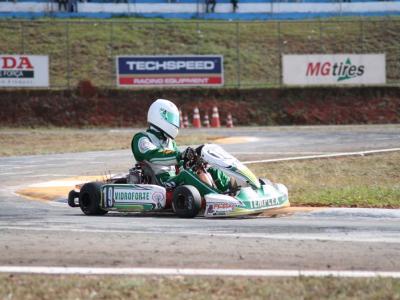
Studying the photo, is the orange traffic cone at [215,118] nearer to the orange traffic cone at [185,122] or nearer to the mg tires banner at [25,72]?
the orange traffic cone at [185,122]

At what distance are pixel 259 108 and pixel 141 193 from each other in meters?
25.7

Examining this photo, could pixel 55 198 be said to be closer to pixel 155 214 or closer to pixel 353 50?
pixel 155 214

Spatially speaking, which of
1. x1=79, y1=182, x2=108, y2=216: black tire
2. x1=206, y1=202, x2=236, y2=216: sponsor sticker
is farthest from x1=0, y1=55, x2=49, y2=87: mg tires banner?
x1=206, y1=202, x2=236, y2=216: sponsor sticker

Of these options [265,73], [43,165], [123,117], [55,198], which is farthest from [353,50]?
[55,198]

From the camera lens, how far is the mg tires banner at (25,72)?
34.7m

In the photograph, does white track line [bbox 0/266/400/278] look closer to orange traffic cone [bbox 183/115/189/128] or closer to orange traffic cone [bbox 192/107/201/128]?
orange traffic cone [bbox 192/107/201/128]

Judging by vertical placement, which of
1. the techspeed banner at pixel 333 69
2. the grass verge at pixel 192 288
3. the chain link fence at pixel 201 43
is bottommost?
the grass verge at pixel 192 288

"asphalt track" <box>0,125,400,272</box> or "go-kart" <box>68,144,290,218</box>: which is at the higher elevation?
"go-kart" <box>68,144,290,218</box>

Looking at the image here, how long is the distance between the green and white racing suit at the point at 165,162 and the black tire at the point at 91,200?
0.69 meters

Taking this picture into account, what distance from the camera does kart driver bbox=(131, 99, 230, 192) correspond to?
36.1 ft

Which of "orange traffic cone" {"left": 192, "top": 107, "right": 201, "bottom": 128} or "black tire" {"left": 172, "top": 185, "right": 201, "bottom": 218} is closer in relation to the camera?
"black tire" {"left": 172, "top": 185, "right": 201, "bottom": 218}

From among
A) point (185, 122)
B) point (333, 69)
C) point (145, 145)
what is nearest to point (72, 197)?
point (145, 145)

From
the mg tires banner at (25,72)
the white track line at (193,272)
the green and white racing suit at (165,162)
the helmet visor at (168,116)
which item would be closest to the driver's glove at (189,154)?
the green and white racing suit at (165,162)

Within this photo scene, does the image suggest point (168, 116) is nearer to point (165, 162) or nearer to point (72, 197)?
point (165, 162)
